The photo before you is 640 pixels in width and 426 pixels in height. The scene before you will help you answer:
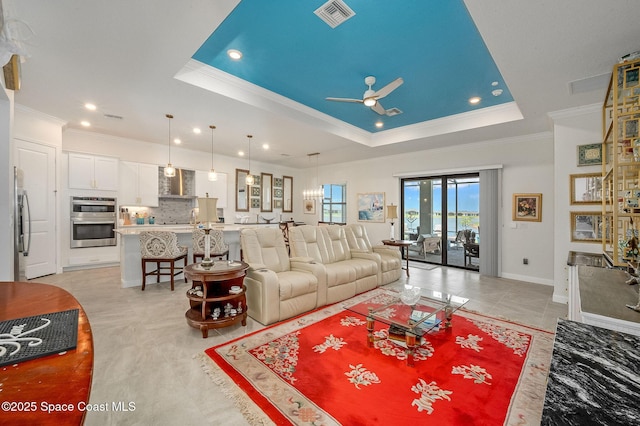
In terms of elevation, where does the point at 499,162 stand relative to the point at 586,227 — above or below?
above

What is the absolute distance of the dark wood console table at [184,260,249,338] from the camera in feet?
9.32

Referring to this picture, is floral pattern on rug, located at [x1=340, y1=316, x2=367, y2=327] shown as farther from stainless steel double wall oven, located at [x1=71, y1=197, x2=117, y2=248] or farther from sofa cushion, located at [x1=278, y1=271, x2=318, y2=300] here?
stainless steel double wall oven, located at [x1=71, y1=197, x2=117, y2=248]

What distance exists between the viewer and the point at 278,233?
4.05 meters

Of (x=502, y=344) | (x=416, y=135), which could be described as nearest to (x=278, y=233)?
(x=502, y=344)

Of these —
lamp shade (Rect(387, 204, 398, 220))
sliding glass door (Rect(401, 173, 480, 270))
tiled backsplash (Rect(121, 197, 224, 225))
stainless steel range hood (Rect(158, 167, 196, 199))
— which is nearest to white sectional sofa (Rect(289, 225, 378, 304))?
lamp shade (Rect(387, 204, 398, 220))

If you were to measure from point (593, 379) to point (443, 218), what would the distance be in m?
6.13

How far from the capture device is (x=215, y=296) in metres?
2.99

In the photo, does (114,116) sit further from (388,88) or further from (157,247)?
(388,88)

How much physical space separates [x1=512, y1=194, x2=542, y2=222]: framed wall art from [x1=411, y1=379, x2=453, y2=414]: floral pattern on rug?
466 centimetres

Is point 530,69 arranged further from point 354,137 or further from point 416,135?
point 354,137

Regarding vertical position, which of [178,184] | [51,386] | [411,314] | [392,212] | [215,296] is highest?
[178,184]

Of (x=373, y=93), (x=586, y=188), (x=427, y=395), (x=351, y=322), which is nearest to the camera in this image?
(x=427, y=395)

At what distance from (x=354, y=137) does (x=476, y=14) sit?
378cm

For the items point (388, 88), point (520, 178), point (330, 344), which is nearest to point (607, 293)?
point (330, 344)
